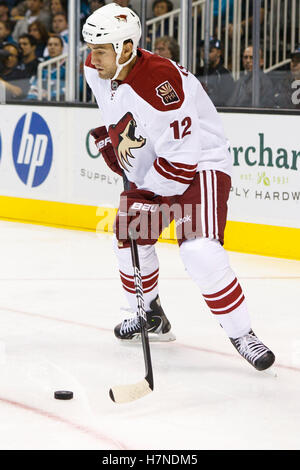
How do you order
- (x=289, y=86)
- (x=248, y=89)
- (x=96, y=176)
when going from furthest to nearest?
(x=96, y=176) < (x=248, y=89) < (x=289, y=86)

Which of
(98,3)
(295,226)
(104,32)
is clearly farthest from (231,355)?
(98,3)

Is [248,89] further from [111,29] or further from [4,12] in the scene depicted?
[4,12]

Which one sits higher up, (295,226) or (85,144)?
(85,144)

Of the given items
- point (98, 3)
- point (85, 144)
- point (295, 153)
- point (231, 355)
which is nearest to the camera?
point (231, 355)

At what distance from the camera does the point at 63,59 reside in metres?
7.26

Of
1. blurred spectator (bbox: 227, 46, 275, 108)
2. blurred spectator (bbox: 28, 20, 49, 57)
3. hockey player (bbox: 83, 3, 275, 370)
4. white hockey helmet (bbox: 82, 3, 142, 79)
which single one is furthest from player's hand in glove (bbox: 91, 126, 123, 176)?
blurred spectator (bbox: 28, 20, 49, 57)

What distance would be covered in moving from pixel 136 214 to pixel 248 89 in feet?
10.2

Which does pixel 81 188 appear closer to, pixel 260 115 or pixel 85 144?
pixel 85 144

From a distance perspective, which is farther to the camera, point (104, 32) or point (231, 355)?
point (231, 355)

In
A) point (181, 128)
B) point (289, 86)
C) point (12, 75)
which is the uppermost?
point (12, 75)

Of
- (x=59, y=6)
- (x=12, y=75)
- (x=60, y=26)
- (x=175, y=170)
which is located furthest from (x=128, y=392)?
(x=59, y=6)

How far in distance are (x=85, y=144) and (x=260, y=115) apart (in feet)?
4.60
